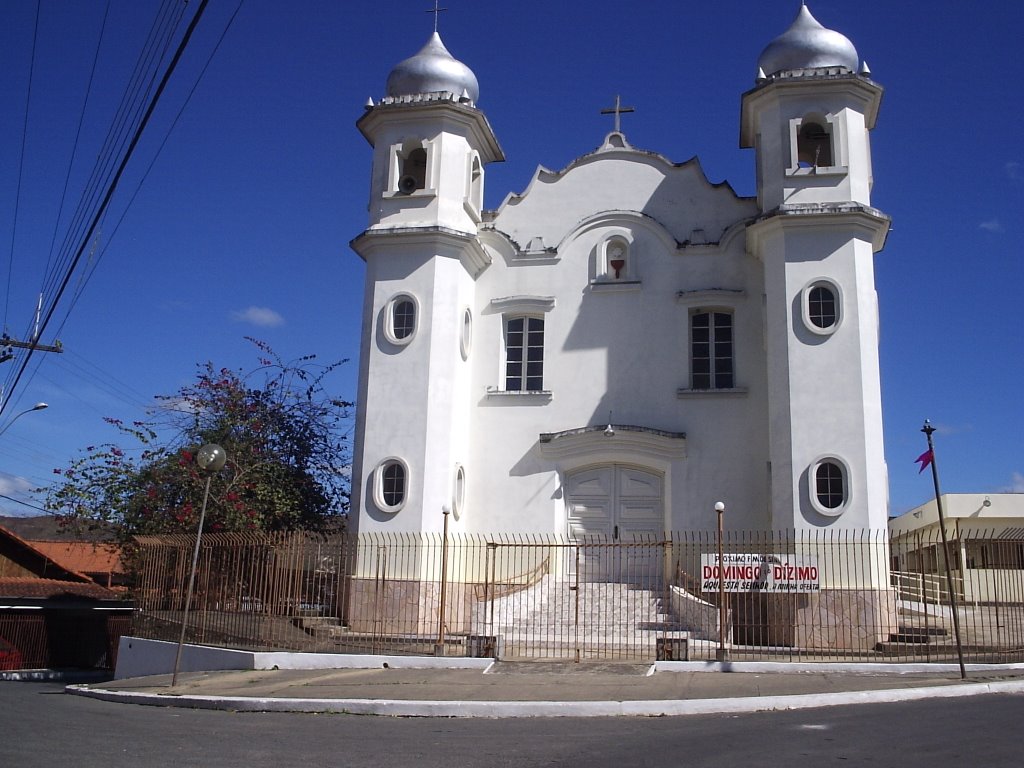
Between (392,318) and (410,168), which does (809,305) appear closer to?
(392,318)

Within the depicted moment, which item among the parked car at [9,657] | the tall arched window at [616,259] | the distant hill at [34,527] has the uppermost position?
the tall arched window at [616,259]

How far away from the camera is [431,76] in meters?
21.8

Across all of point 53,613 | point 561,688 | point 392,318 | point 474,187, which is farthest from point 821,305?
point 53,613

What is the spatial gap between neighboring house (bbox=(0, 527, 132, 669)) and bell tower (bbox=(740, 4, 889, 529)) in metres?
17.2

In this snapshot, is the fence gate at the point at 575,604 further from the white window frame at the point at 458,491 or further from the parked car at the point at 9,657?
the parked car at the point at 9,657

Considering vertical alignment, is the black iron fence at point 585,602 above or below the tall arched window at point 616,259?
below

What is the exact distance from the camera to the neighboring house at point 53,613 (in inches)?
983

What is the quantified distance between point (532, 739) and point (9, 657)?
2004cm

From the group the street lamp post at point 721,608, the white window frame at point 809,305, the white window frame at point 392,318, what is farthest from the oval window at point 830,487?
the white window frame at point 392,318

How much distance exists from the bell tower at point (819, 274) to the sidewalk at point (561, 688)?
4.42 meters

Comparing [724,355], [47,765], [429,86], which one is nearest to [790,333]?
[724,355]

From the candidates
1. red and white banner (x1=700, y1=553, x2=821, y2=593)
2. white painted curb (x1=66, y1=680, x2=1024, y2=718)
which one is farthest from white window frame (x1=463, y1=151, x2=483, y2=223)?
white painted curb (x1=66, y1=680, x2=1024, y2=718)

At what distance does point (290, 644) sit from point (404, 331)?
6760 millimetres

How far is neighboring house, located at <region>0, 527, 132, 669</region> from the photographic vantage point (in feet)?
81.9
